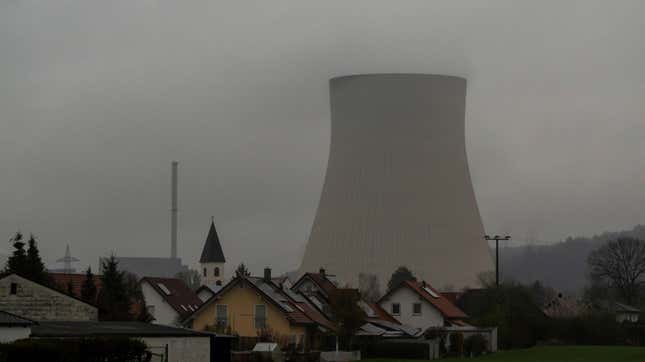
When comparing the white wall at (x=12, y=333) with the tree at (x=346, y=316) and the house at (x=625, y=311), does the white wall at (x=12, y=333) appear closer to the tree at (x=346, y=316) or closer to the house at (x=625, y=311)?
the tree at (x=346, y=316)

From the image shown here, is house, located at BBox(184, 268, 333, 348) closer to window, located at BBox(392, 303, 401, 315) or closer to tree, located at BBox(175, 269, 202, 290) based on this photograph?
window, located at BBox(392, 303, 401, 315)

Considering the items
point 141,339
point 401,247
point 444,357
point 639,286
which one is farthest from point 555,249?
point 141,339

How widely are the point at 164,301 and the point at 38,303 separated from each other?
17022 millimetres

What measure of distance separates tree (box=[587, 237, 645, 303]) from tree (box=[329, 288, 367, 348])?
32.4 meters

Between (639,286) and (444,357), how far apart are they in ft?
108

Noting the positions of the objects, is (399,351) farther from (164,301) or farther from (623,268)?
(623,268)

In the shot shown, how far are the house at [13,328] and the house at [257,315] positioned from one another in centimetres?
1335

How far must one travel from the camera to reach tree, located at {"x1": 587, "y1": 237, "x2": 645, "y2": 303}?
64438 millimetres

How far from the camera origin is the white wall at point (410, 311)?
1619 inches

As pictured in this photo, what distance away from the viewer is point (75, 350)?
701 inches

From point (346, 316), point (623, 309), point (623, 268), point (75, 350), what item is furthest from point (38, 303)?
point (623, 268)

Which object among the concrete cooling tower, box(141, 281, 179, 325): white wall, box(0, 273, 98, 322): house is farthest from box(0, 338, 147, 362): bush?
the concrete cooling tower

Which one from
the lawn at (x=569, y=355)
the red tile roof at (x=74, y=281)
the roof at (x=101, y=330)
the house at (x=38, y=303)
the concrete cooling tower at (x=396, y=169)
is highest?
the concrete cooling tower at (x=396, y=169)

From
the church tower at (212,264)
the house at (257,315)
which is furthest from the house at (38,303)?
the church tower at (212,264)
